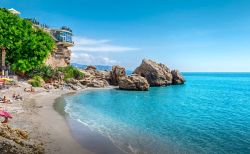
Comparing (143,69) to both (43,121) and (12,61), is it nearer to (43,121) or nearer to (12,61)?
(12,61)

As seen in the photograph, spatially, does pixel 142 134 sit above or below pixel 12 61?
below

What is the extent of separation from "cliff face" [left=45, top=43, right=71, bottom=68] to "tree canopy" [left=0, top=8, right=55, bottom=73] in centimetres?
1981

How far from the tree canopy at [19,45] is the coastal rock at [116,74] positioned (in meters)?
26.7

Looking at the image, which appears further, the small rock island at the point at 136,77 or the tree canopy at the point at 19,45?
the small rock island at the point at 136,77

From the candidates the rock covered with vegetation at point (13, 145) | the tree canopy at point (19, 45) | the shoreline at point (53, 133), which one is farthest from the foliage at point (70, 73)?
the rock covered with vegetation at point (13, 145)

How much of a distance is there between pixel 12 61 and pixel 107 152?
49.6 meters

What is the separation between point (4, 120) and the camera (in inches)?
961

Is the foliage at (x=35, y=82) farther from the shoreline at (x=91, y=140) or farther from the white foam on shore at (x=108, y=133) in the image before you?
the shoreline at (x=91, y=140)

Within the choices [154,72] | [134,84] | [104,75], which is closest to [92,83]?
[104,75]

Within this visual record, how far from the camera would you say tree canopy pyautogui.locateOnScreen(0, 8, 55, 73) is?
60.9 meters

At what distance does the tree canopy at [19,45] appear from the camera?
200 ft

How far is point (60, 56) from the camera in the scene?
91.0 meters

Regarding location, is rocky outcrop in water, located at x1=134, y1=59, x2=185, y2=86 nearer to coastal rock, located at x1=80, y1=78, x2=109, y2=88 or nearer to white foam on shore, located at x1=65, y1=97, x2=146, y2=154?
coastal rock, located at x1=80, y1=78, x2=109, y2=88

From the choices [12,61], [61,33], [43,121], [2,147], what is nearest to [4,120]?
[43,121]
